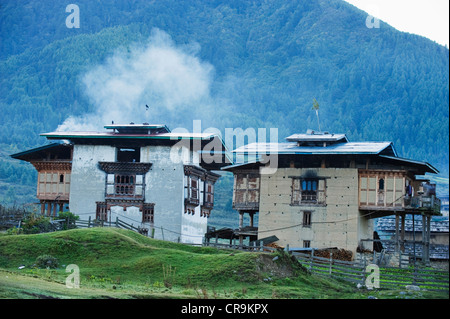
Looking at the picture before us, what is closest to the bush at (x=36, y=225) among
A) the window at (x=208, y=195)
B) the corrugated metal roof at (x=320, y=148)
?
the corrugated metal roof at (x=320, y=148)

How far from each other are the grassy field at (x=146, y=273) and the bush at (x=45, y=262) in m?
0.25

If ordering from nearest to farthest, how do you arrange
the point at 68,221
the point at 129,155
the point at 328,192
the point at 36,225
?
the point at 36,225, the point at 68,221, the point at 328,192, the point at 129,155

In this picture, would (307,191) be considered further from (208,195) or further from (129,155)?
(129,155)

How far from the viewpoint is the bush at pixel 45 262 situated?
112ft

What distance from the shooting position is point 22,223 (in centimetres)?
4578

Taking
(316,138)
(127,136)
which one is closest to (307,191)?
(316,138)

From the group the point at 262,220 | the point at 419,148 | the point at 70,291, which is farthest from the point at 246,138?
the point at 70,291

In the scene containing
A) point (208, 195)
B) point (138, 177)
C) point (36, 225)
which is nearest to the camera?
point (36, 225)

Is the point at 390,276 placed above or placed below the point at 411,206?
below

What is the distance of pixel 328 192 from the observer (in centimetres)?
4900

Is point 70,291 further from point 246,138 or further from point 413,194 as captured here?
point 246,138

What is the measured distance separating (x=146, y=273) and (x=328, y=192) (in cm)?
2033
